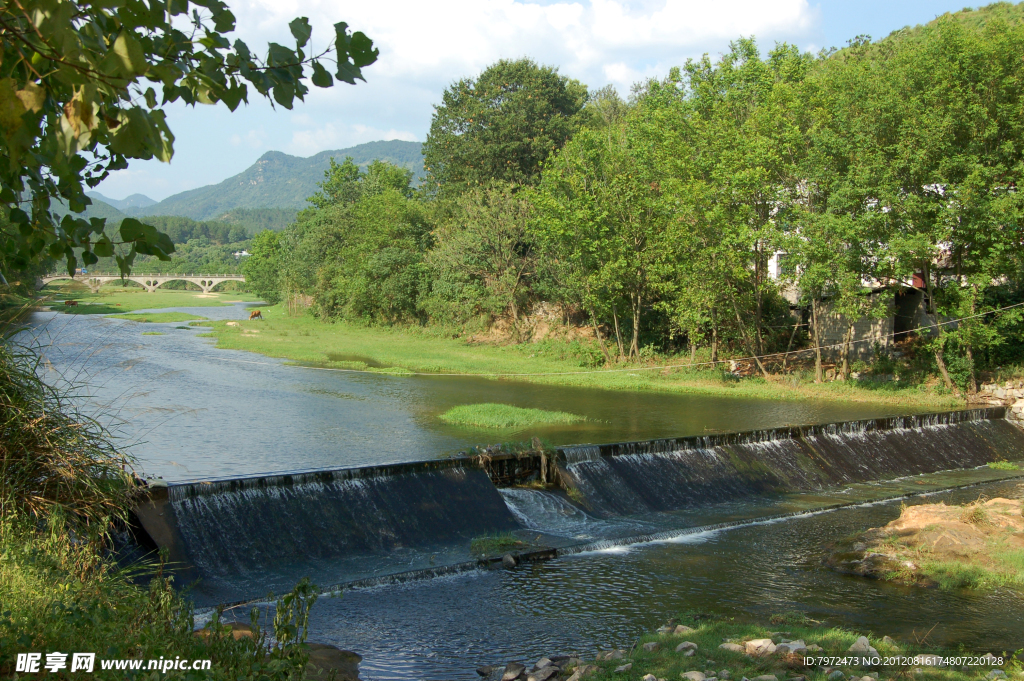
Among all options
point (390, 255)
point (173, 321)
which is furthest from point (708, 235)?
point (173, 321)

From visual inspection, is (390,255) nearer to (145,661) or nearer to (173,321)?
(173,321)

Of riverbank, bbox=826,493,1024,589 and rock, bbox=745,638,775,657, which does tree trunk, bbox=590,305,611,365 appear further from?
rock, bbox=745,638,775,657

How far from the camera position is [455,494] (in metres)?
11.6

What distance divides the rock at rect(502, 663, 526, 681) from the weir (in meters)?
3.11

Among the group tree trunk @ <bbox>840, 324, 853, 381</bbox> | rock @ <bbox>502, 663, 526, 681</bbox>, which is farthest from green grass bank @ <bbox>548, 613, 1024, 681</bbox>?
tree trunk @ <bbox>840, 324, 853, 381</bbox>

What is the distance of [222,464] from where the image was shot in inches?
504

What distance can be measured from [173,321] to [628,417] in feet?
118

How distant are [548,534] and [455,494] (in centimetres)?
152

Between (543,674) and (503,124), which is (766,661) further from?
(503,124)

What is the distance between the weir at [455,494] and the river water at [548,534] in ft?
1.77

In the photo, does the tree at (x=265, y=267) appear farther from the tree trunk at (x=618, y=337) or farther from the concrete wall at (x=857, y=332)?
the concrete wall at (x=857, y=332)

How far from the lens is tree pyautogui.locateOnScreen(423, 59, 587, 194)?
38.8 metres

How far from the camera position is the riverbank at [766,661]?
575 centimetres


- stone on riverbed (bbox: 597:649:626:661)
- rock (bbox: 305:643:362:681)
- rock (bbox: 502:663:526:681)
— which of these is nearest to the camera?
rock (bbox: 305:643:362:681)
